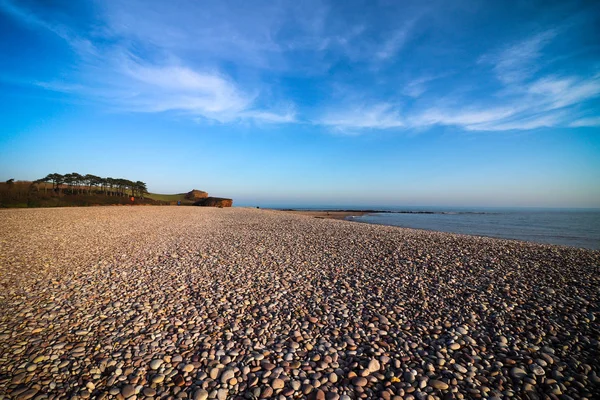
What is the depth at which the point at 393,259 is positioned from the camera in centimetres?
983

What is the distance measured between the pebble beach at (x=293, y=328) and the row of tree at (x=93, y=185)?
41500 millimetres

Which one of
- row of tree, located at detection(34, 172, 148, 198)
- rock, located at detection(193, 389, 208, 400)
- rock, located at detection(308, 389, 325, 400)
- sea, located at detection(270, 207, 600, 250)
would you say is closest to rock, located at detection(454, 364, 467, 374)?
rock, located at detection(308, 389, 325, 400)

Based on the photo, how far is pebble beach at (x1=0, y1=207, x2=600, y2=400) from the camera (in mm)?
3398

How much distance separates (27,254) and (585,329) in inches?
658

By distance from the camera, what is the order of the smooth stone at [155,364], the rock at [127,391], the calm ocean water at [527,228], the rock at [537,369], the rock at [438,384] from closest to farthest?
the rock at [127,391] → the rock at [438,384] → the smooth stone at [155,364] → the rock at [537,369] → the calm ocean water at [527,228]

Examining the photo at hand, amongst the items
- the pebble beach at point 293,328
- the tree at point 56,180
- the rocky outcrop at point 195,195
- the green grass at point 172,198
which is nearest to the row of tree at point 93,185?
the tree at point 56,180

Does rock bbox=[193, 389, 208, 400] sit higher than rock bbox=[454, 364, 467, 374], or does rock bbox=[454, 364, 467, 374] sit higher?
rock bbox=[193, 389, 208, 400]

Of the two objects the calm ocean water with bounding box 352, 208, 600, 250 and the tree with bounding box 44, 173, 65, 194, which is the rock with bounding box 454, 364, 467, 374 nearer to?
the calm ocean water with bounding box 352, 208, 600, 250

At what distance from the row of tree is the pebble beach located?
136 ft

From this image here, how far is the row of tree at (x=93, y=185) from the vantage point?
3956 centimetres

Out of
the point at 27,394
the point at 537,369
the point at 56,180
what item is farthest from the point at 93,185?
the point at 537,369

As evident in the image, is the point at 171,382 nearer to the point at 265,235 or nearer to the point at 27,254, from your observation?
the point at 27,254

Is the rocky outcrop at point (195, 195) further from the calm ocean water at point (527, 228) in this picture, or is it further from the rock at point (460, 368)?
the rock at point (460, 368)

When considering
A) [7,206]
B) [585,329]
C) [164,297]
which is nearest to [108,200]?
[7,206]
